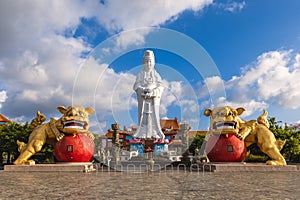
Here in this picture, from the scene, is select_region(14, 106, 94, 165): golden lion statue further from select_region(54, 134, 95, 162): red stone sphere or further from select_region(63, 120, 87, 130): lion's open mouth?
select_region(54, 134, 95, 162): red stone sphere

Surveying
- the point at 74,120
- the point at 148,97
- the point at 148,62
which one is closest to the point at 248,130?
the point at 74,120

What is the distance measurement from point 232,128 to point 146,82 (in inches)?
736

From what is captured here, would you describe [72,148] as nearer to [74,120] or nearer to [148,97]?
[74,120]

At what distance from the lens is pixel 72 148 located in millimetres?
13820

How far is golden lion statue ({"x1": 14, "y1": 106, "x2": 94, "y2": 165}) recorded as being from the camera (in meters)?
14.0

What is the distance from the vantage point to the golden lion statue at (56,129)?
46.0 ft

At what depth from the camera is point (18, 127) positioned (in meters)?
20.5

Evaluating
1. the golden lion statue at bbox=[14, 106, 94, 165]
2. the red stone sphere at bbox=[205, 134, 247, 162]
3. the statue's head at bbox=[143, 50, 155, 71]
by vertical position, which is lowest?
the red stone sphere at bbox=[205, 134, 247, 162]

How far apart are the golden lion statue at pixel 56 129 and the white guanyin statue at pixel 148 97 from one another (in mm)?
16770

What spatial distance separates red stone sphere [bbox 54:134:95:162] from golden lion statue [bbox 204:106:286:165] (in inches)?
258

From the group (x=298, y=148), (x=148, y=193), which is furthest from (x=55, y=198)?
(x=298, y=148)

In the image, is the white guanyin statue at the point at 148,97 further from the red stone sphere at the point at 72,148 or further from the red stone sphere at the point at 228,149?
the red stone sphere at the point at 228,149

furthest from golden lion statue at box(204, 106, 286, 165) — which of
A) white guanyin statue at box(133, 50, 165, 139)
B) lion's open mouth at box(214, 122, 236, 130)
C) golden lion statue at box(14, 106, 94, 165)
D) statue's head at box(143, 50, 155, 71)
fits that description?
statue's head at box(143, 50, 155, 71)

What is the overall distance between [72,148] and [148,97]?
18.1 metres
